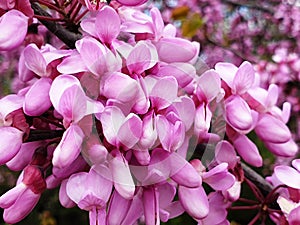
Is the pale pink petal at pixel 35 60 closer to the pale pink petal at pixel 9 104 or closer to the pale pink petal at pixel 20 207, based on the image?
the pale pink petal at pixel 9 104

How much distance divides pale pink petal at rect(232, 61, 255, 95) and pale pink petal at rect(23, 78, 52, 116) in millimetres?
278

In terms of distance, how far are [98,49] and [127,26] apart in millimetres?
95

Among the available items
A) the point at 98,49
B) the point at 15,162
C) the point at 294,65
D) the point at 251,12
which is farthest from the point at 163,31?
the point at 251,12

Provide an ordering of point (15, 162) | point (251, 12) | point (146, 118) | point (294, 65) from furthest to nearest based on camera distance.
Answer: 1. point (251, 12)
2. point (294, 65)
3. point (15, 162)
4. point (146, 118)

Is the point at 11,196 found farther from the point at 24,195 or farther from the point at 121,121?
the point at 121,121

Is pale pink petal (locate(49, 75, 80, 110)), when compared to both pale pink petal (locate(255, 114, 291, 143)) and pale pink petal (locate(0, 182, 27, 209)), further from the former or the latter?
pale pink petal (locate(255, 114, 291, 143))

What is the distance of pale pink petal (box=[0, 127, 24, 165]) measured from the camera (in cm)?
64

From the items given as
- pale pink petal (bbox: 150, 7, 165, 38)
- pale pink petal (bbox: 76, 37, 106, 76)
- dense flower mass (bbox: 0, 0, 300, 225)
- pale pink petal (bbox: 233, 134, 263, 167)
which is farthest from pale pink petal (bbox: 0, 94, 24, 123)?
pale pink petal (bbox: 233, 134, 263, 167)

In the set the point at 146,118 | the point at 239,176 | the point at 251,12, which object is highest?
the point at 146,118

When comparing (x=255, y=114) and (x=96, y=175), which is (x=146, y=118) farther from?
(x=255, y=114)

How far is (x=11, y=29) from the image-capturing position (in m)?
0.66

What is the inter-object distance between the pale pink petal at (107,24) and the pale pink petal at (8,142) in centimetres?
16

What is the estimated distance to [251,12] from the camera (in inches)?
132

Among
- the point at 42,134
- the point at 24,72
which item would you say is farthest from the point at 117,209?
the point at 24,72
